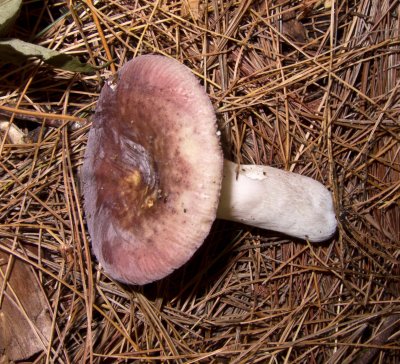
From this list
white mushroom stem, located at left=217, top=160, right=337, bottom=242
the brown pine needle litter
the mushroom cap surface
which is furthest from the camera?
the brown pine needle litter

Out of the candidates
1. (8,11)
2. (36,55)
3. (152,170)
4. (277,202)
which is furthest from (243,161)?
(8,11)

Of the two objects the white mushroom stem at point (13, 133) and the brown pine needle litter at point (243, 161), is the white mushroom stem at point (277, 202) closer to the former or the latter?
the brown pine needle litter at point (243, 161)

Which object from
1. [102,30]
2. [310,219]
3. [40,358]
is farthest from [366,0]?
[40,358]

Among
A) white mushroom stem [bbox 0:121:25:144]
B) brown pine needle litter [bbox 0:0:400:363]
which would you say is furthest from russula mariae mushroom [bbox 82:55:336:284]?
white mushroom stem [bbox 0:121:25:144]

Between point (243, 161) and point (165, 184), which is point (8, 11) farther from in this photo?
point (243, 161)

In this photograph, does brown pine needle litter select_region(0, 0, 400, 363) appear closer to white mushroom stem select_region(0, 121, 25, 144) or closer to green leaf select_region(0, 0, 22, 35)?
white mushroom stem select_region(0, 121, 25, 144)

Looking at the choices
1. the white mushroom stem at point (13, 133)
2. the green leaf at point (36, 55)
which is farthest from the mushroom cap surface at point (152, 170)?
the white mushroom stem at point (13, 133)
